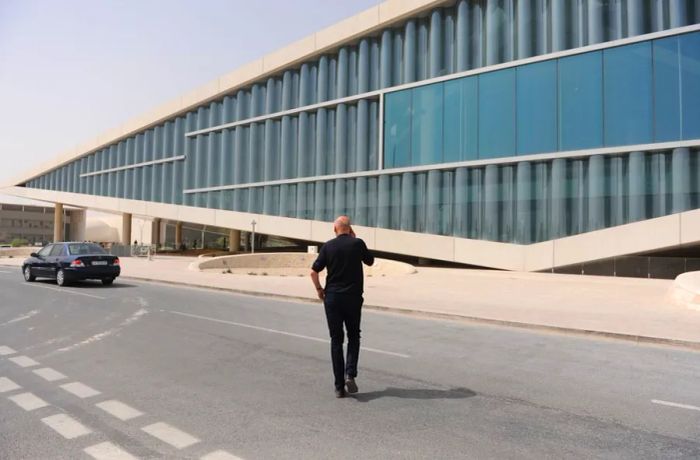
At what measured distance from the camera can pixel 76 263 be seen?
1669cm

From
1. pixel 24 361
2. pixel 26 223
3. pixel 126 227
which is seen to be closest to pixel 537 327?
pixel 24 361

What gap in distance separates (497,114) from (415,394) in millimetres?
24052

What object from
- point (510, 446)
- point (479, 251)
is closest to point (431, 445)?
point (510, 446)

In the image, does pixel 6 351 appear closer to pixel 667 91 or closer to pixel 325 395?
pixel 325 395

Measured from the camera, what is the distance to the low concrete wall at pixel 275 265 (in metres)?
25.5

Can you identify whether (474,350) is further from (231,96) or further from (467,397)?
(231,96)

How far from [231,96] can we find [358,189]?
15.7m

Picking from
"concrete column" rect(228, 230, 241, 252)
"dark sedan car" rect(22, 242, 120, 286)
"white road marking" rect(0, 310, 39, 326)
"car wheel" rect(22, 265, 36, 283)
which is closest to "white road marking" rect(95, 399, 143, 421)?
"white road marking" rect(0, 310, 39, 326)

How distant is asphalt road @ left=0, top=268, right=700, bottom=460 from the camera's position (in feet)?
12.8

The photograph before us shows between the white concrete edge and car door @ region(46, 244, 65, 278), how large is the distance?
56.4 feet

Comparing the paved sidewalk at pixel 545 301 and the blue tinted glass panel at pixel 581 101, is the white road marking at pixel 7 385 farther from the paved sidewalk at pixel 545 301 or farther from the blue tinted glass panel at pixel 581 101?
the blue tinted glass panel at pixel 581 101

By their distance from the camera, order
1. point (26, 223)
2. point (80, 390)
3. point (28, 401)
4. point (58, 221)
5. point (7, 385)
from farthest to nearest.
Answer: point (26, 223) → point (58, 221) → point (7, 385) → point (80, 390) → point (28, 401)

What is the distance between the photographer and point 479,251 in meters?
26.8

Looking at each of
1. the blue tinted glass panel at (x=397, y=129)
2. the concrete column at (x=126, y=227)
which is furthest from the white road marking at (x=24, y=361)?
the concrete column at (x=126, y=227)
